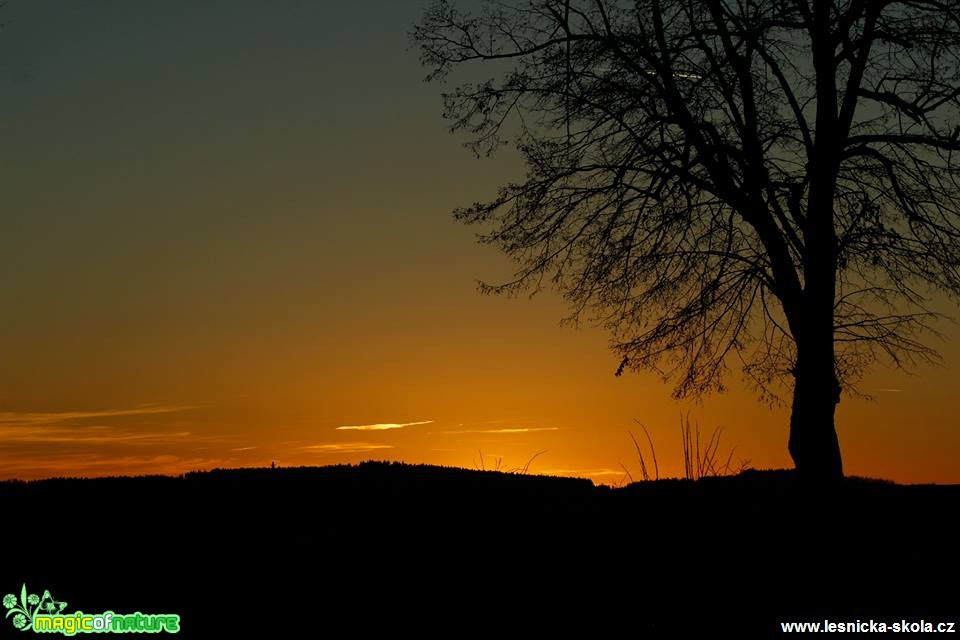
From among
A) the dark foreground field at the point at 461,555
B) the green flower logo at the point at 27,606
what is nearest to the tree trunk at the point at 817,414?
the dark foreground field at the point at 461,555

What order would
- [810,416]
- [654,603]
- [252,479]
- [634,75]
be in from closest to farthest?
[654,603] < [252,479] < [810,416] < [634,75]

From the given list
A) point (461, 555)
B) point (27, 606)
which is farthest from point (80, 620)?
point (461, 555)

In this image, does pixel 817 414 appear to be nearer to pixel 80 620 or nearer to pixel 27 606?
pixel 80 620

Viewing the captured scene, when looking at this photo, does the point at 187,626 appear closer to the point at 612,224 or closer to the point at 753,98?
the point at 612,224

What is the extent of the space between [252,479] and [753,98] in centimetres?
1025

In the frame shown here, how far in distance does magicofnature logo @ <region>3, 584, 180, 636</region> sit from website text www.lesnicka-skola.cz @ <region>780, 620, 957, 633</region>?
5.56 m

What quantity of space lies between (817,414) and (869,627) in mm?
6247

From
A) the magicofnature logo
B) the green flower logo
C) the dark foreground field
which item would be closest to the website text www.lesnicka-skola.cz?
the dark foreground field

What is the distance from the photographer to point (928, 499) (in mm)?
13484

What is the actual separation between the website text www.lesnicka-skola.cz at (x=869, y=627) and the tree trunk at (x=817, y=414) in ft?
18.6

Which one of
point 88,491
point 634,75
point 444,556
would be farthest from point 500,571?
point 634,75

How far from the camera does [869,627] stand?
8.99 metres

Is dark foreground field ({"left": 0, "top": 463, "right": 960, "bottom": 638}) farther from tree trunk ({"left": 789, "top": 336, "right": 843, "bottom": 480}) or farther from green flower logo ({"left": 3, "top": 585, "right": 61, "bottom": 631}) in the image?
tree trunk ({"left": 789, "top": 336, "right": 843, "bottom": 480})

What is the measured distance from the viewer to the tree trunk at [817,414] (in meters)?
14.7
